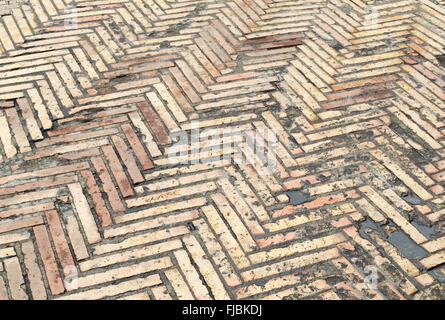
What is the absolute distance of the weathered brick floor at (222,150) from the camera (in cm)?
285

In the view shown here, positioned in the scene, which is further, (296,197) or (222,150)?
(222,150)

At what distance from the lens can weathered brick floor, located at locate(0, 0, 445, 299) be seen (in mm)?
2854

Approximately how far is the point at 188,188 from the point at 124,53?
1556mm

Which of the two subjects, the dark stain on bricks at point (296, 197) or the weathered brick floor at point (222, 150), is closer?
the weathered brick floor at point (222, 150)

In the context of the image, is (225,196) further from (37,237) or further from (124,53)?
(124,53)

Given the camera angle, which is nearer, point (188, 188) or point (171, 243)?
point (171, 243)

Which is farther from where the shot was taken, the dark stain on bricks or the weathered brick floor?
the dark stain on bricks

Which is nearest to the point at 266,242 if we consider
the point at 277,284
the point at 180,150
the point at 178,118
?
the point at 277,284

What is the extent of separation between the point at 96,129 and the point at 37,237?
37.1 inches

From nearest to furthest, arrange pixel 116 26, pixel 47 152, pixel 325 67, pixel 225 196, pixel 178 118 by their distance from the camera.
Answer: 1. pixel 225 196
2. pixel 47 152
3. pixel 178 118
4. pixel 325 67
5. pixel 116 26

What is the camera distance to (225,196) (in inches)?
126

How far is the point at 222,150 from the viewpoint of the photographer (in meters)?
3.47

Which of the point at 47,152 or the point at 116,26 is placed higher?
the point at 116,26

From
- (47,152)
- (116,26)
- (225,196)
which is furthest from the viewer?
(116,26)
